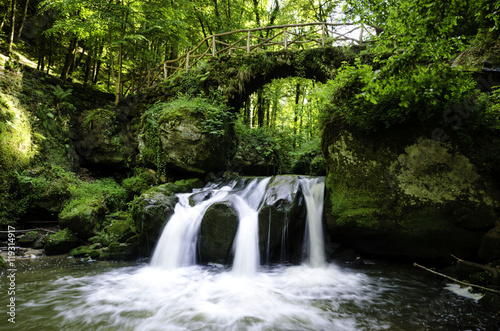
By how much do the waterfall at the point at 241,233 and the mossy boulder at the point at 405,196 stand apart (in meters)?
0.51

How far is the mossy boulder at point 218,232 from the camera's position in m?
5.59

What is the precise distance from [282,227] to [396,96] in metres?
3.45

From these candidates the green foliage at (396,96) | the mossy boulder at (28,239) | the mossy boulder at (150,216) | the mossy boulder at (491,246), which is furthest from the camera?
the mossy boulder at (28,239)

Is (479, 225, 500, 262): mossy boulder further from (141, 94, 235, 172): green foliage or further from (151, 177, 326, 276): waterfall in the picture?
(141, 94, 235, 172): green foliage

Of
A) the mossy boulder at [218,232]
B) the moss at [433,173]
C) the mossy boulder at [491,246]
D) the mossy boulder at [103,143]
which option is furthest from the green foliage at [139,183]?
the mossy boulder at [491,246]

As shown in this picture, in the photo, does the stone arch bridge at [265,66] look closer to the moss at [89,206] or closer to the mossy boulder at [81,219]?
the moss at [89,206]

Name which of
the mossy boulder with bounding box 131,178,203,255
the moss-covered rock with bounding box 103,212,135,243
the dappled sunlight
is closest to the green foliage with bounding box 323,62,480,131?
the mossy boulder with bounding box 131,178,203,255

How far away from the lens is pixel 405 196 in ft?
15.5

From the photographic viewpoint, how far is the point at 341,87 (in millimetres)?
5477

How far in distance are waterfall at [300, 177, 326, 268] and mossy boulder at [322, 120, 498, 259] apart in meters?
0.39

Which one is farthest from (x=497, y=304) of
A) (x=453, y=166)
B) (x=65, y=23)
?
(x=65, y=23)

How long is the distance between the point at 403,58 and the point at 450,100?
217cm

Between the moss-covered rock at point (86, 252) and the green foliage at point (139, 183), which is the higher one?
the green foliage at point (139, 183)

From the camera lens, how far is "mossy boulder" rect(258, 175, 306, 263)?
5.48 m
